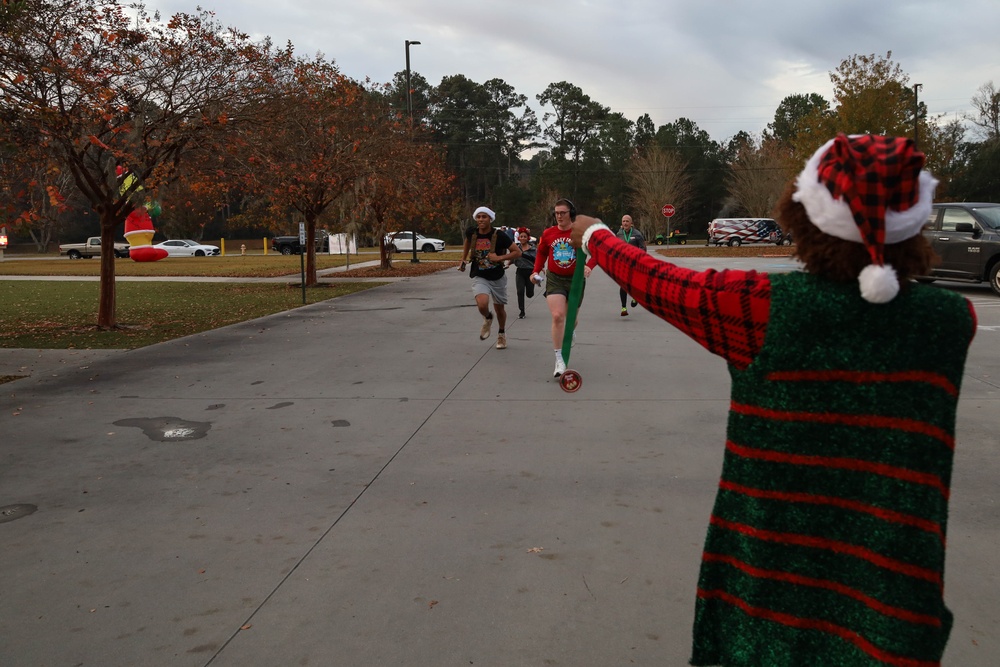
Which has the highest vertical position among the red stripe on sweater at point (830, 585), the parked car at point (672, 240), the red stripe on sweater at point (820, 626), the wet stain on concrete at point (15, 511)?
the parked car at point (672, 240)

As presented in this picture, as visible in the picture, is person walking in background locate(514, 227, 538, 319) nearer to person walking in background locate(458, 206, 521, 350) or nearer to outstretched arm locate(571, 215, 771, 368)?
person walking in background locate(458, 206, 521, 350)

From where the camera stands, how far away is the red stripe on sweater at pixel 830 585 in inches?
69.4

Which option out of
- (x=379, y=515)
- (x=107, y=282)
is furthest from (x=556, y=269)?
(x=107, y=282)

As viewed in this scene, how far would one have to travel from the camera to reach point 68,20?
470 inches

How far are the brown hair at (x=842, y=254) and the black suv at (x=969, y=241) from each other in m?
16.5

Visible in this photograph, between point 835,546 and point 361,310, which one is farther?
point 361,310

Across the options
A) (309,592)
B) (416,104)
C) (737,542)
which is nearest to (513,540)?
(309,592)

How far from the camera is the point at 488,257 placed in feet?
34.4

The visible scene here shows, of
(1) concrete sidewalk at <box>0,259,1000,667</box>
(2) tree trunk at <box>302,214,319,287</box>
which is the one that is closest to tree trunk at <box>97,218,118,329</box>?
(1) concrete sidewalk at <box>0,259,1000,667</box>

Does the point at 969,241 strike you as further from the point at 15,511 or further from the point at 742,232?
the point at 742,232

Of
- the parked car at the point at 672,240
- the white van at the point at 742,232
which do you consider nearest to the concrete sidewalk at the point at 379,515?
the white van at the point at 742,232

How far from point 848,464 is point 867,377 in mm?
208

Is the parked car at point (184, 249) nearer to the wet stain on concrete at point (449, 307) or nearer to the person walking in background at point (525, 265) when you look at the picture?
the wet stain on concrete at point (449, 307)

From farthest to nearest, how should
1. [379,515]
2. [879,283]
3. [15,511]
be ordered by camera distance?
[15,511]
[379,515]
[879,283]
